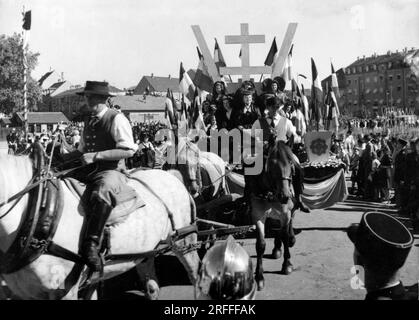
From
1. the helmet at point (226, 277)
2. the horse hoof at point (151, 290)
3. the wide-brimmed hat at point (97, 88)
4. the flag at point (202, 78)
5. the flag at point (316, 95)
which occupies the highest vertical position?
the flag at point (202, 78)

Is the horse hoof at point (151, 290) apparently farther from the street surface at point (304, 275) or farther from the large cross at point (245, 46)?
the large cross at point (245, 46)

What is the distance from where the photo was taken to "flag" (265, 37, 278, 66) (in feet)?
53.5

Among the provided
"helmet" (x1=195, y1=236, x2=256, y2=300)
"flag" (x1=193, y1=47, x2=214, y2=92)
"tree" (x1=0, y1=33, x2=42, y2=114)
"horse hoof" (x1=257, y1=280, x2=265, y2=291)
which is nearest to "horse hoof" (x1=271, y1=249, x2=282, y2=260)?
"horse hoof" (x1=257, y1=280, x2=265, y2=291)

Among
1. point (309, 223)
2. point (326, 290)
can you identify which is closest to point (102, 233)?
point (326, 290)

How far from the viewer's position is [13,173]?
4414 mm

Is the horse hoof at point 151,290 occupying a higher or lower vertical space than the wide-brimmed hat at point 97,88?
lower

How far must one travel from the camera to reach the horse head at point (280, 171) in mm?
6984

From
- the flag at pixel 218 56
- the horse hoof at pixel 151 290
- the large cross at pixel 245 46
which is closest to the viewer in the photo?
the horse hoof at pixel 151 290

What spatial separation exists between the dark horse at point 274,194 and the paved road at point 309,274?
1.08ft

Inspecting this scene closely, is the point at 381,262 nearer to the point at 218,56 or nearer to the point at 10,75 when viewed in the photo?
the point at 218,56

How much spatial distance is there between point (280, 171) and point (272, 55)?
10.3 metres

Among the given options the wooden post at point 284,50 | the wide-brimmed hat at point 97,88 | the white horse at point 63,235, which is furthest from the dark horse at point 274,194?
the wooden post at point 284,50

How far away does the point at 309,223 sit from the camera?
1179cm

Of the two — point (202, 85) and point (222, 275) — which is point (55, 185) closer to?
point (222, 275)
